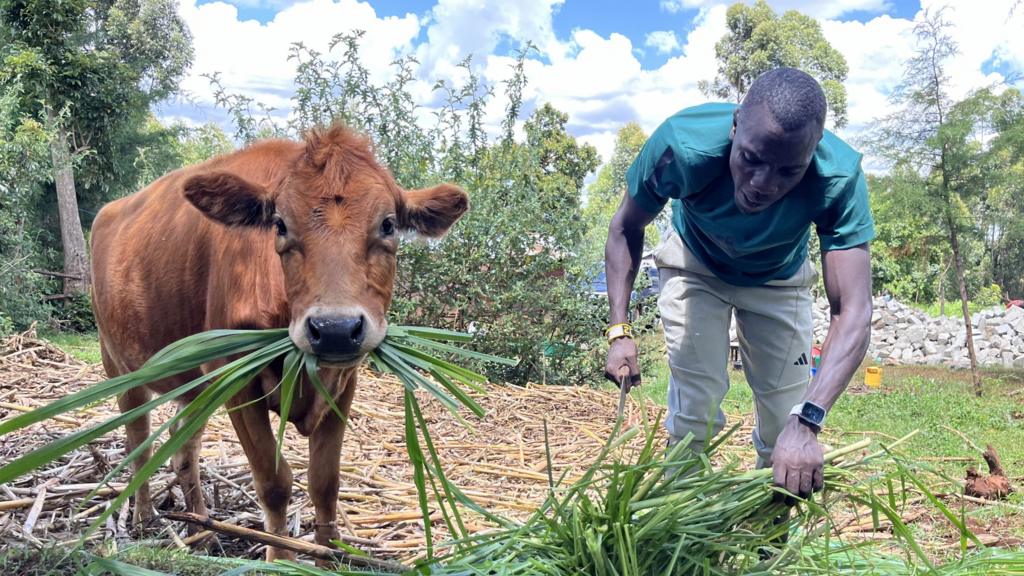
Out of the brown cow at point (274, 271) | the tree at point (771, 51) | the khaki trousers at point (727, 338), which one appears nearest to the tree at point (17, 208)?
the brown cow at point (274, 271)

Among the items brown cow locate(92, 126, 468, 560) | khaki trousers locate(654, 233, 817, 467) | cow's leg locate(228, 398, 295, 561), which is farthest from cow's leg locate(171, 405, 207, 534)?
khaki trousers locate(654, 233, 817, 467)

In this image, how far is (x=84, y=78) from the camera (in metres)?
18.0

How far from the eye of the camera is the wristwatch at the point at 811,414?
101 inches

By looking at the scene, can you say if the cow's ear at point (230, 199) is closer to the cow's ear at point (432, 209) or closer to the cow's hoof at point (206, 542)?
the cow's ear at point (432, 209)

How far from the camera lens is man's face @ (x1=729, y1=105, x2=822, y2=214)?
9.29 feet

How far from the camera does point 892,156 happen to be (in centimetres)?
1343

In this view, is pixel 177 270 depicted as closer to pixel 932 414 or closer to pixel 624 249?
pixel 624 249

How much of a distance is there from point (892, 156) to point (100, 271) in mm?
12724

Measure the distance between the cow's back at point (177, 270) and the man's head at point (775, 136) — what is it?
1.90m

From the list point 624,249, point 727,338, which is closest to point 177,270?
point 624,249

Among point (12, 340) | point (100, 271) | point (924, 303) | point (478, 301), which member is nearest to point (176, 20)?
point (12, 340)

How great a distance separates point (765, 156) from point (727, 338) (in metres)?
1.24

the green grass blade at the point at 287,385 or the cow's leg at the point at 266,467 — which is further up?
the green grass blade at the point at 287,385

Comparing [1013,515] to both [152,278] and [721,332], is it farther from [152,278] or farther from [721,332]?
[152,278]
